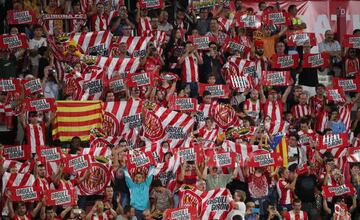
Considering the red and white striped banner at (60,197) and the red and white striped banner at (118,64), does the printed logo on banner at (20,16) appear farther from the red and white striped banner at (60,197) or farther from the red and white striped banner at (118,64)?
the red and white striped banner at (60,197)

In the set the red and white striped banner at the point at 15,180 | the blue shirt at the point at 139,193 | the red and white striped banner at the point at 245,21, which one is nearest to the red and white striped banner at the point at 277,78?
the red and white striped banner at the point at 245,21

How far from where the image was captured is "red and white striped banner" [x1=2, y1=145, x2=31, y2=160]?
2533 centimetres

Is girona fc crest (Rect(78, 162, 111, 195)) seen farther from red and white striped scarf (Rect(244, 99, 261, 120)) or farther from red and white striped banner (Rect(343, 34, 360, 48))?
red and white striped banner (Rect(343, 34, 360, 48))

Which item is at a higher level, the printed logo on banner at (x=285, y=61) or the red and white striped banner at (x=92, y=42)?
the red and white striped banner at (x=92, y=42)

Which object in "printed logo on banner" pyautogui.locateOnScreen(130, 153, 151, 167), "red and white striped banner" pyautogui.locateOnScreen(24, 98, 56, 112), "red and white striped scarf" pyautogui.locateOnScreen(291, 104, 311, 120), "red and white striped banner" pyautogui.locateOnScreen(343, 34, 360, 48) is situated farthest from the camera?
"red and white striped banner" pyautogui.locateOnScreen(343, 34, 360, 48)

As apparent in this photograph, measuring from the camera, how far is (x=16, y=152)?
25422 mm

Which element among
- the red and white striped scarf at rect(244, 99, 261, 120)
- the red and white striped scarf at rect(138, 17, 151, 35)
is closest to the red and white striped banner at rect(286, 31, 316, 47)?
the red and white striped scarf at rect(244, 99, 261, 120)

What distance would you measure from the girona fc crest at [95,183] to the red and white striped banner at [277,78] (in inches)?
174

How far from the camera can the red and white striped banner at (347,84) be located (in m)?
28.4

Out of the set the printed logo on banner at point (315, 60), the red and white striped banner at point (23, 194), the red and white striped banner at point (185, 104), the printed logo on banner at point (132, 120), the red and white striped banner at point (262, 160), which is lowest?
the red and white striped banner at point (23, 194)

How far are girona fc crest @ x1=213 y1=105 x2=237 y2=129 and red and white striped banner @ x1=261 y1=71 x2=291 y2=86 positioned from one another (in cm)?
112

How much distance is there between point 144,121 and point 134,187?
206 centimetres

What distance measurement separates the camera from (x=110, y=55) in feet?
91.8

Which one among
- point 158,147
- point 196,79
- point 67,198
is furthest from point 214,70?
point 67,198
